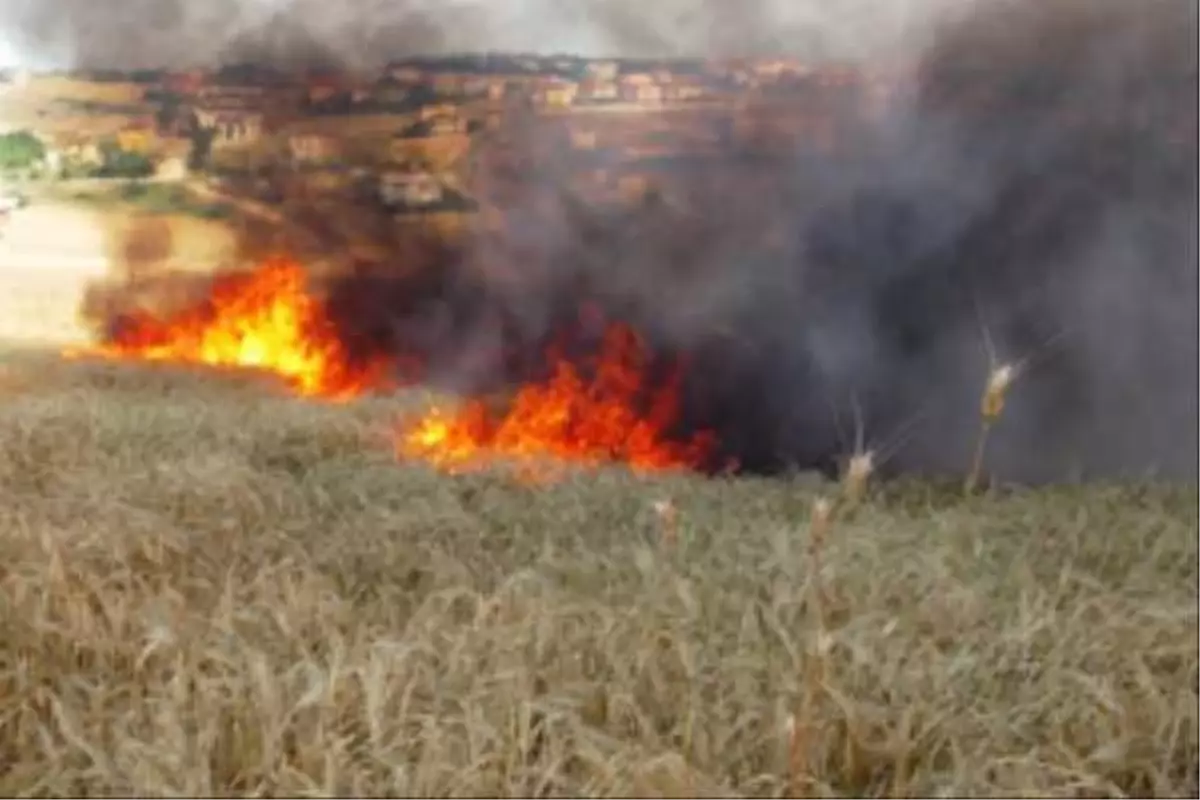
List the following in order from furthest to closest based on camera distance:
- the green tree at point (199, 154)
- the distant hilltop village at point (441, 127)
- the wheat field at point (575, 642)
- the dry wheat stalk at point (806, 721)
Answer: the green tree at point (199, 154) → the distant hilltop village at point (441, 127) → the wheat field at point (575, 642) → the dry wheat stalk at point (806, 721)

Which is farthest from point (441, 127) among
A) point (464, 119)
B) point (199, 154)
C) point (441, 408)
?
point (441, 408)

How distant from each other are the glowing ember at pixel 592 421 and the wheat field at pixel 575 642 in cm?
202

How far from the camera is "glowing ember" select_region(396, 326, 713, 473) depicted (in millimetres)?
6914

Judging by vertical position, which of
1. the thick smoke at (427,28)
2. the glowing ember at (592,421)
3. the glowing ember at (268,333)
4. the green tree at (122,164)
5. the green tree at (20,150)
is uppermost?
the thick smoke at (427,28)

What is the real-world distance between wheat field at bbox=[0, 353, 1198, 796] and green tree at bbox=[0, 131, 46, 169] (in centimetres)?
269

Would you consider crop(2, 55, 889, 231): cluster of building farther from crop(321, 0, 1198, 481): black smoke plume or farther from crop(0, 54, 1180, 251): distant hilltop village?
crop(321, 0, 1198, 481): black smoke plume

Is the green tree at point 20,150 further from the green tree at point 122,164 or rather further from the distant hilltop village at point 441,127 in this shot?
the green tree at point 122,164

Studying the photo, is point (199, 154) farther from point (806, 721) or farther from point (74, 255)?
point (806, 721)

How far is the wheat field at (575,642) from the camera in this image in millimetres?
2443

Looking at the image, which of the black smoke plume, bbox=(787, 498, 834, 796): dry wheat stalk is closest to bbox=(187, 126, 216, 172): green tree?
the black smoke plume

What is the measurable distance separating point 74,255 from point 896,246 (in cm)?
441

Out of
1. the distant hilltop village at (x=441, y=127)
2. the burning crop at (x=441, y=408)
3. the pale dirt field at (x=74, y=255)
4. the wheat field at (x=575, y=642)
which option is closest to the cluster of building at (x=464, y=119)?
the distant hilltop village at (x=441, y=127)

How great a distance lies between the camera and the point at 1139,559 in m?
3.89

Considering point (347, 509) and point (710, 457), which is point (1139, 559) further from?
point (710, 457)
